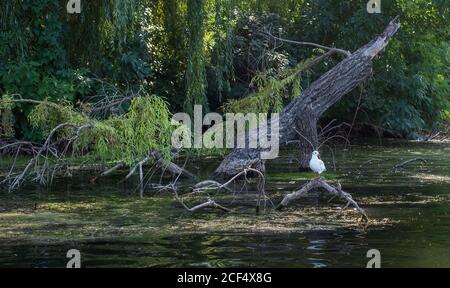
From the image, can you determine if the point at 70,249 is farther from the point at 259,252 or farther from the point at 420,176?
the point at 420,176

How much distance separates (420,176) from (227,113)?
3.81 metres

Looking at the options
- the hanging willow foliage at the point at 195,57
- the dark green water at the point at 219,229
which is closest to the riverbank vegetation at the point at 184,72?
the hanging willow foliage at the point at 195,57

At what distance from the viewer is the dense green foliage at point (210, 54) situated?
17.5m

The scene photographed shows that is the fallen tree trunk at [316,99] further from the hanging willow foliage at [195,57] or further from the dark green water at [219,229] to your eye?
the hanging willow foliage at [195,57]

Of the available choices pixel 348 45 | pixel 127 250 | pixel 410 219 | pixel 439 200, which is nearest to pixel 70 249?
pixel 127 250

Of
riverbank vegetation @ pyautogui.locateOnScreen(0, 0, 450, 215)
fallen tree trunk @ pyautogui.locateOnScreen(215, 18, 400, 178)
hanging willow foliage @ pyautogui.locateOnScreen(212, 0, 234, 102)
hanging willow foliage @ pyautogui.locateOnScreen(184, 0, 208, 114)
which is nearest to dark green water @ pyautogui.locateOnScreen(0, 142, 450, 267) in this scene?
riverbank vegetation @ pyautogui.locateOnScreen(0, 0, 450, 215)

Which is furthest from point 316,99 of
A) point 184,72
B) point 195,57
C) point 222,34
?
point 184,72

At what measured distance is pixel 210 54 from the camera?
21391mm

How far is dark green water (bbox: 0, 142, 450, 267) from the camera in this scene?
7.89 meters

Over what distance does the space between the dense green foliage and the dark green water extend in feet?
7.59

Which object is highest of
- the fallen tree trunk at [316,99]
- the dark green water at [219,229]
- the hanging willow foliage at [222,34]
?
the hanging willow foliage at [222,34]

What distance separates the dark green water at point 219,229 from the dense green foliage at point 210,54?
231 cm

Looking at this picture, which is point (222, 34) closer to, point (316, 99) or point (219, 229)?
point (316, 99)

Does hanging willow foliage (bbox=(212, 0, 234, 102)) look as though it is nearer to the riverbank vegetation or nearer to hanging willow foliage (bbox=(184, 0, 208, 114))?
the riverbank vegetation
